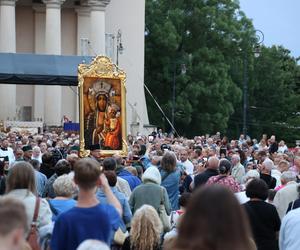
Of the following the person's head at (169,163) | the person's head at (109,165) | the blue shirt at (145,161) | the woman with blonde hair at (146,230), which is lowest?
the blue shirt at (145,161)

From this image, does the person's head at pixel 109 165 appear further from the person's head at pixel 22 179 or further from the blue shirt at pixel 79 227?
the blue shirt at pixel 79 227


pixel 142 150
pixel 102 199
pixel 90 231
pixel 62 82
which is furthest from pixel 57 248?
pixel 62 82

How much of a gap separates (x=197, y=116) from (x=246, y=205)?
55354 millimetres

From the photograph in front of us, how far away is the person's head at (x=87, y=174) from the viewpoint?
7.19 meters

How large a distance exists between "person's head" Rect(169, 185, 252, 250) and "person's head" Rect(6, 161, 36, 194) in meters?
4.30

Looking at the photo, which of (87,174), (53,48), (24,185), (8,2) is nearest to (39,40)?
(8,2)

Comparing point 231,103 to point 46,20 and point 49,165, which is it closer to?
point 46,20

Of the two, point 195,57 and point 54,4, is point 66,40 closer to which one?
point 54,4

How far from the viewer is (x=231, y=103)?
220 ft

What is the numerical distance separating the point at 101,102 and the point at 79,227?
17.6 m

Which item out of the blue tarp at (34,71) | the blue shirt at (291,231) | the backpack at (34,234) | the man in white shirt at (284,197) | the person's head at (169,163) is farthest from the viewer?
the blue tarp at (34,71)

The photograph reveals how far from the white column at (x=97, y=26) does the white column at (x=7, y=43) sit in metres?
4.56

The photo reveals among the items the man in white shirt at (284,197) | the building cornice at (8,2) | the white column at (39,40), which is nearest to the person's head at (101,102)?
the man in white shirt at (284,197)

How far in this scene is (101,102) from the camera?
24.8 m
